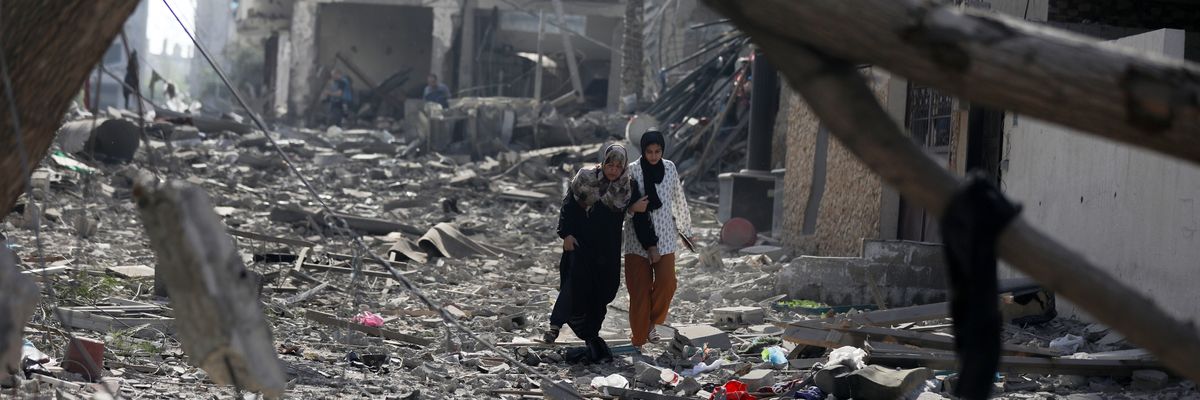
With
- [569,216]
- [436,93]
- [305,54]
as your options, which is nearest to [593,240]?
[569,216]

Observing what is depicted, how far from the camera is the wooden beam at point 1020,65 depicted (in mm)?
2451

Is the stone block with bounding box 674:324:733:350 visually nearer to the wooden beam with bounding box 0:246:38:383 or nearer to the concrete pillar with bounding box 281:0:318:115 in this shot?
the wooden beam with bounding box 0:246:38:383

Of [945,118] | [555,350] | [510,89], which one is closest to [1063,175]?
[945,118]

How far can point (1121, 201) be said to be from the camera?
24.4ft

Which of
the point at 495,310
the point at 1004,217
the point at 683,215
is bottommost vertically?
the point at 495,310

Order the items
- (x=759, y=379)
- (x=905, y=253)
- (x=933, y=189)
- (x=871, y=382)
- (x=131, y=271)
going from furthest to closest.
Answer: (x=905, y=253), (x=131, y=271), (x=759, y=379), (x=871, y=382), (x=933, y=189)

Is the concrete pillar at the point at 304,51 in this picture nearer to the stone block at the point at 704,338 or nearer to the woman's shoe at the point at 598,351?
the stone block at the point at 704,338

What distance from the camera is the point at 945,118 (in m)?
10.1

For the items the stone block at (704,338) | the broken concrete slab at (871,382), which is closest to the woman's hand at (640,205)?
the stone block at (704,338)

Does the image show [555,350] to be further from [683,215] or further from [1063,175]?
[1063,175]

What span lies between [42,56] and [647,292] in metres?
4.92

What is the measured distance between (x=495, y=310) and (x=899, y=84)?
13.5 feet

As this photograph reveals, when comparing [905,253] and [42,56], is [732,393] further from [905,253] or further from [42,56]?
[905,253]

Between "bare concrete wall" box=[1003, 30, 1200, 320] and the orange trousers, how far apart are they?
2.32 metres
